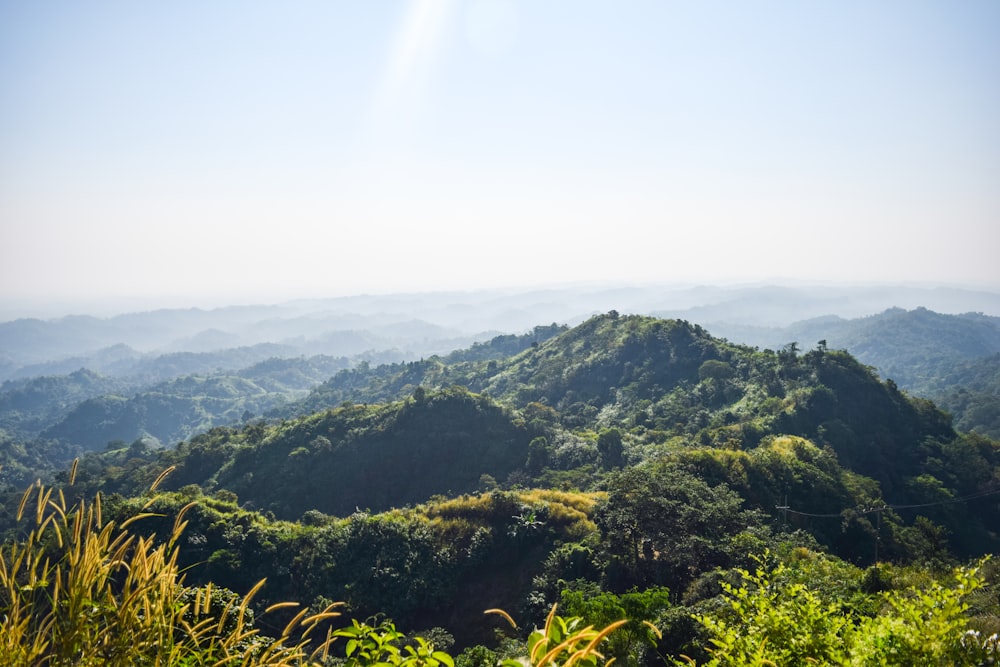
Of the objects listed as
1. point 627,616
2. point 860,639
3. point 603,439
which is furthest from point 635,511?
point 603,439

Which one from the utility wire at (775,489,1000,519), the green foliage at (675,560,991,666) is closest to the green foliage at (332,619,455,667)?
the green foliage at (675,560,991,666)

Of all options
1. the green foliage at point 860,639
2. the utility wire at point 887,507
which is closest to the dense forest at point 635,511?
the green foliage at point 860,639

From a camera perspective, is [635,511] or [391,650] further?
[635,511]

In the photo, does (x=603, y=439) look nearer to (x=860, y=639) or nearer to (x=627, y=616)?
(x=627, y=616)

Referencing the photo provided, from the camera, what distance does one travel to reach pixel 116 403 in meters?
154

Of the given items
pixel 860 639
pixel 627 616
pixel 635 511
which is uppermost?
pixel 860 639

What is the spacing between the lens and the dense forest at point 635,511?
8844mm

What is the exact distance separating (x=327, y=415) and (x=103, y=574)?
202 feet

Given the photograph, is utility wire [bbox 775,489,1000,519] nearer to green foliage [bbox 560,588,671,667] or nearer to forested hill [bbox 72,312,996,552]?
forested hill [bbox 72,312,996,552]

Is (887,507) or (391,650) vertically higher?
(391,650)

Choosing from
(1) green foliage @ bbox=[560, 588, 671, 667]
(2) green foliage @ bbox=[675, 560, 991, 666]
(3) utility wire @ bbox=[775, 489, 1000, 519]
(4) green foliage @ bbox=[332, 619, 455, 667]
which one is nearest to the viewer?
(4) green foliage @ bbox=[332, 619, 455, 667]

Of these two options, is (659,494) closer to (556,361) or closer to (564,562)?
(564,562)

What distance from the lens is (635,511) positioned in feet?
67.6

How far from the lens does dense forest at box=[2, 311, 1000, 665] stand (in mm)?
8844
